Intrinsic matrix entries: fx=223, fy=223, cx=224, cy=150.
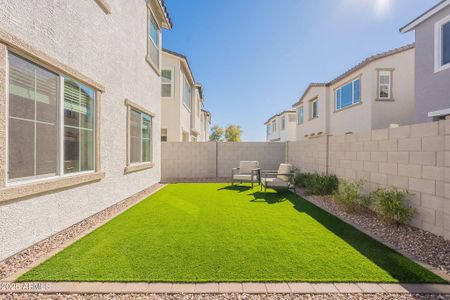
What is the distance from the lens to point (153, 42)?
365 inches

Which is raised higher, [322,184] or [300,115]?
[300,115]

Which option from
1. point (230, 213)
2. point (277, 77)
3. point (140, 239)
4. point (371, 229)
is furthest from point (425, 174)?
point (277, 77)

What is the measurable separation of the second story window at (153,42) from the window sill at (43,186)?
18.1ft

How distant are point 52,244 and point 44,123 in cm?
203

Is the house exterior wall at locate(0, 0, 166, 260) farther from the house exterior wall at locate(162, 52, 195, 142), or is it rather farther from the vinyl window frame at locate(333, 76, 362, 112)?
the vinyl window frame at locate(333, 76, 362, 112)

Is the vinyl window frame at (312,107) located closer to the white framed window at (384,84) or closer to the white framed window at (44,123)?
the white framed window at (384,84)

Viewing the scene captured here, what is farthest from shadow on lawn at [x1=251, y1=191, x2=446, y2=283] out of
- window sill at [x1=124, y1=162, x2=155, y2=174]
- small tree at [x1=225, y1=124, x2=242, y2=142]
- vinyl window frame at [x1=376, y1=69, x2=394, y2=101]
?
small tree at [x1=225, y1=124, x2=242, y2=142]

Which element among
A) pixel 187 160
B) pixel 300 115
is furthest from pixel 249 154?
pixel 300 115

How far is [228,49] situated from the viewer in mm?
14625

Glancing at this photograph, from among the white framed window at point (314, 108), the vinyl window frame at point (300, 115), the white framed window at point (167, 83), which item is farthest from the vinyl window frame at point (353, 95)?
the white framed window at point (167, 83)

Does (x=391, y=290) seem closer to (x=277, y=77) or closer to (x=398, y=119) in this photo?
(x=398, y=119)

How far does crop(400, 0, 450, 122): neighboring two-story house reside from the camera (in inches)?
297

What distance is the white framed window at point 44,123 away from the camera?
329cm

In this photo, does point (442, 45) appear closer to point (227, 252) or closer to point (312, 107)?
point (227, 252)
